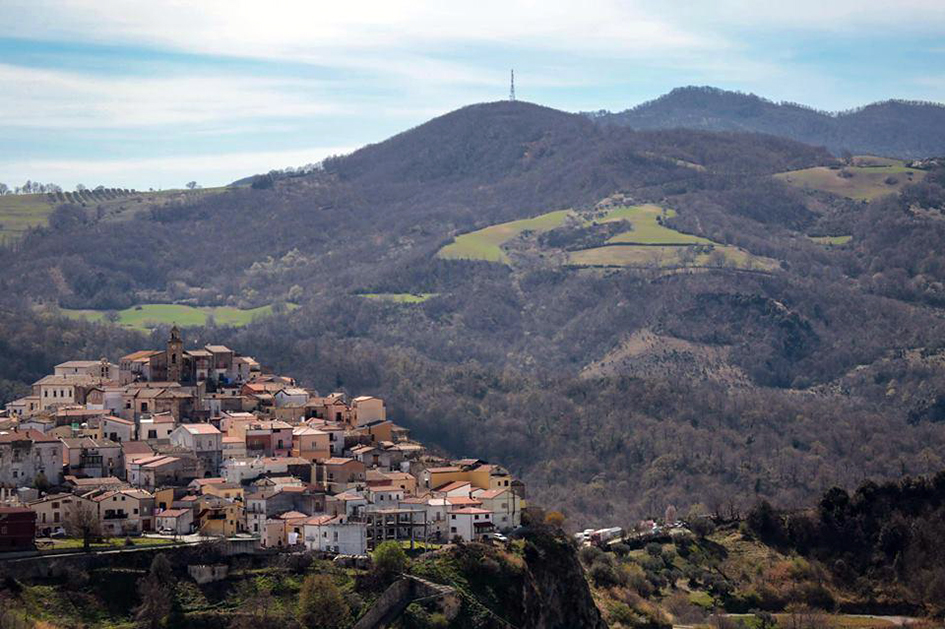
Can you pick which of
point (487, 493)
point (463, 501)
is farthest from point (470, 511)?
point (487, 493)

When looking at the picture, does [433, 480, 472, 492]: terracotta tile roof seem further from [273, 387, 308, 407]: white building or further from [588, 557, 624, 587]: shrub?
[273, 387, 308, 407]: white building

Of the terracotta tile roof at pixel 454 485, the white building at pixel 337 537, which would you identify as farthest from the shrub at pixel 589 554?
the white building at pixel 337 537

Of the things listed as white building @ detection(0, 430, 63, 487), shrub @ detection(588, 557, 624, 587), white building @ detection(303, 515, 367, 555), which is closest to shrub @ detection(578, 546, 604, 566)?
shrub @ detection(588, 557, 624, 587)

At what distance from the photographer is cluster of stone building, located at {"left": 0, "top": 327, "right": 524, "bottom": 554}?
68.8 m

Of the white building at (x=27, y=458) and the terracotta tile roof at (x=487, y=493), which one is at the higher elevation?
the white building at (x=27, y=458)

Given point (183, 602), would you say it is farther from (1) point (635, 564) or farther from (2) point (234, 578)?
(1) point (635, 564)

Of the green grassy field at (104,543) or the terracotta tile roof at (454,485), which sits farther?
the terracotta tile roof at (454,485)

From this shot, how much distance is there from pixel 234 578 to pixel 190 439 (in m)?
12.6

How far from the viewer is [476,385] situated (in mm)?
162625

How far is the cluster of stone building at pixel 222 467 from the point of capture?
2707 inches

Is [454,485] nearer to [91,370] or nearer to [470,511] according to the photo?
[470,511]

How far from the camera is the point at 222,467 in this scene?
75.4m

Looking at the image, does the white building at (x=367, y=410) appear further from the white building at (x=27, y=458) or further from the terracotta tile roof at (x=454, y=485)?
the white building at (x=27, y=458)

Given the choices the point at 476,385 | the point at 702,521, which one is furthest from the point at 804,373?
the point at 702,521
